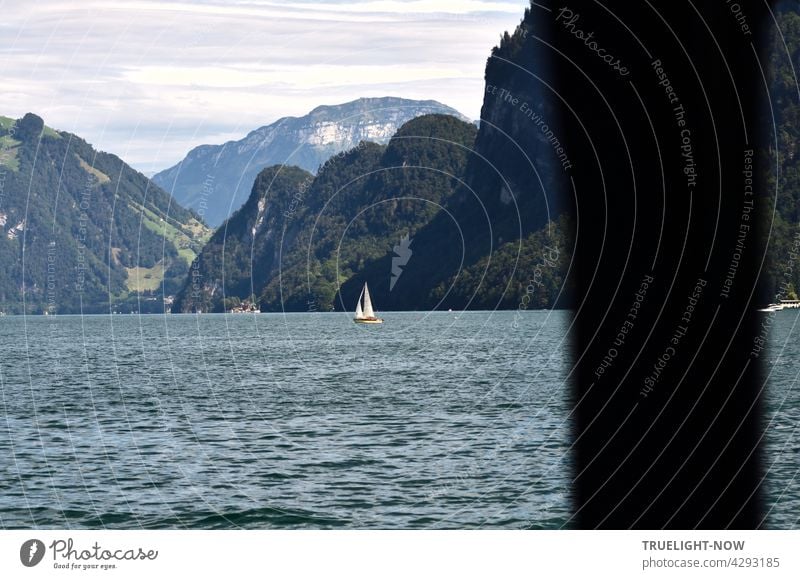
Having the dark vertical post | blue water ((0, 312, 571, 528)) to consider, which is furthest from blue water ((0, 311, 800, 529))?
the dark vertical post

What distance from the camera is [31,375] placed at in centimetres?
11881

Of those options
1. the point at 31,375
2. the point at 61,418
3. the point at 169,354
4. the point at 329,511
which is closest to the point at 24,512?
the point at 329,511

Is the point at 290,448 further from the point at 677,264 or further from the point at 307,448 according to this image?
the point at 677,264

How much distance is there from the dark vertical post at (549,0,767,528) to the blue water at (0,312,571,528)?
39.2ft

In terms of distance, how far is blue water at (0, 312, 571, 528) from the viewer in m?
40.6

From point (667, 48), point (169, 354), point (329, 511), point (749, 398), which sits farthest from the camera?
point (169, 354)

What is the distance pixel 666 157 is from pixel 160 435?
44.4m

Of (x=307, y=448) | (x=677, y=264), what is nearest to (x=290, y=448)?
(x=307, y=448)

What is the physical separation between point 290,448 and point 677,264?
119ft

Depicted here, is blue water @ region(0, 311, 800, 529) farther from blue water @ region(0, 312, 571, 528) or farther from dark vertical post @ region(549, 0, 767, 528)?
dark vertical post @ region(549, 0, 767, 528)

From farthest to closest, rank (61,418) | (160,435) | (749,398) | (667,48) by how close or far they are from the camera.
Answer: (61,418) < (160,435) < (667,48) < (749,398)

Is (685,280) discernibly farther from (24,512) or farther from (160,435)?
(160,435)

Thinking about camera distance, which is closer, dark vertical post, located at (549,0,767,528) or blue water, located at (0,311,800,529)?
dark vertical post, located at (549,0,767,528)

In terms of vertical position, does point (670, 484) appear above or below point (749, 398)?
below
